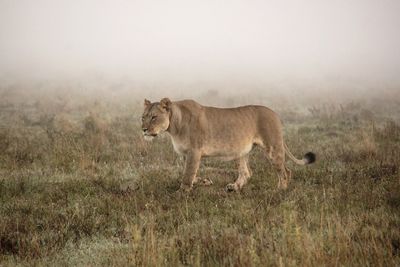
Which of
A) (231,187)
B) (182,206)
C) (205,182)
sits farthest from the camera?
(205,182)

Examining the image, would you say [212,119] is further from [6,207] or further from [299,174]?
[6,207]

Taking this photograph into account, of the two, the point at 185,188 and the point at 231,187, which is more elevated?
the point at 185,188

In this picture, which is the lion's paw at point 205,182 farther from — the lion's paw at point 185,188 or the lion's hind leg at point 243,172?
the lion's paw at point 185,188

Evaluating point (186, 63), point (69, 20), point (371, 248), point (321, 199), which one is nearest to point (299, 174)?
point (321, 199)

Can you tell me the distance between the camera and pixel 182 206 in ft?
22.4

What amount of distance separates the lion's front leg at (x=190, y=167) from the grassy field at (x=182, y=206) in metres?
0.21

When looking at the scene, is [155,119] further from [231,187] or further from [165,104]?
[231,187]

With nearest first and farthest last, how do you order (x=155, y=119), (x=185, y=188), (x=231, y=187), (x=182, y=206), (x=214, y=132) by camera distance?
(x=182, y=206) < (x=155, y=119) < (x=185, y=188) < (x=214, y=132) < (x=231, y=187)

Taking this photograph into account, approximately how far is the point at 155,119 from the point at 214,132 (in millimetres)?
1121

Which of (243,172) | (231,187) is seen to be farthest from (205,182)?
(243,172)

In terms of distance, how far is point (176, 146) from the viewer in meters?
7.70

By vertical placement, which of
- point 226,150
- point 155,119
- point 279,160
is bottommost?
point 279,160

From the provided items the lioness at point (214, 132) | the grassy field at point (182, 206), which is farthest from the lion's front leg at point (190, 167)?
the grassy field at point (182, 206)

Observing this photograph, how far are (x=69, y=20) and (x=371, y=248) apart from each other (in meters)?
144
